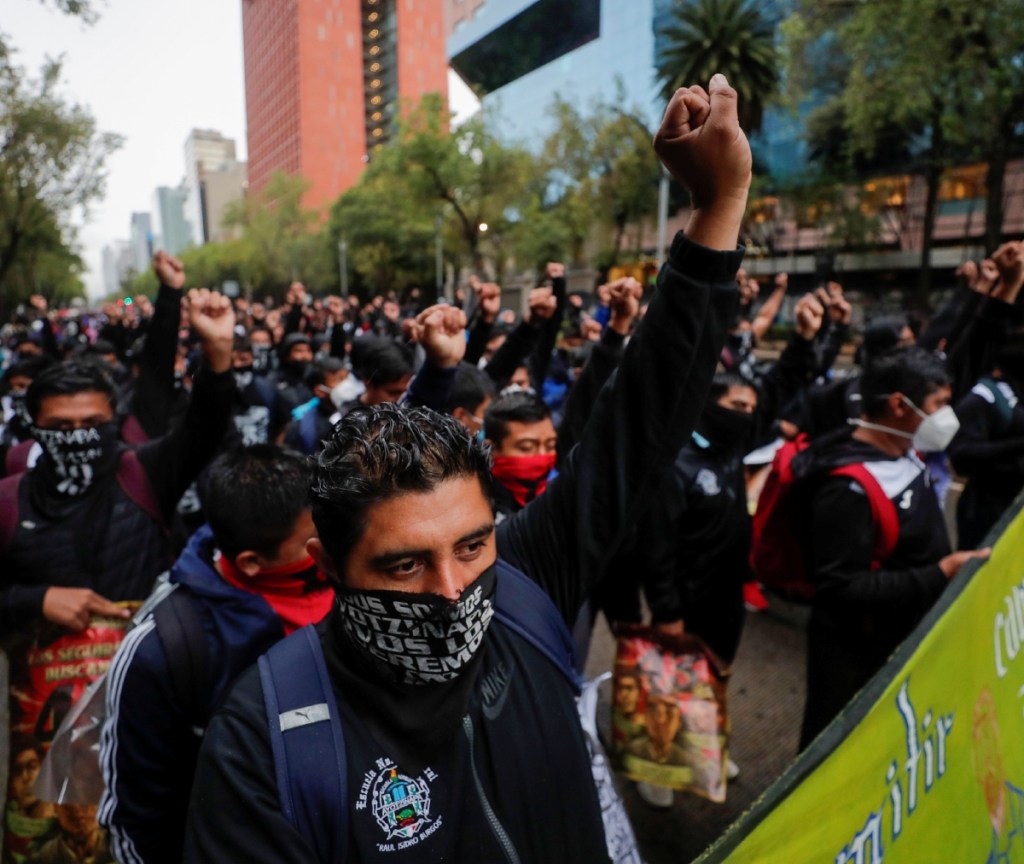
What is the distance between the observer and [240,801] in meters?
1.04

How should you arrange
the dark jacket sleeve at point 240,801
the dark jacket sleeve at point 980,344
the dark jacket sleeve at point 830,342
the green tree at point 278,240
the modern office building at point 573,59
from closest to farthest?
the dark jacket sleeve at point 240,801, the dark jacket sleeve at point 980,344, the dark jacket sleeve at point 830,342, the modern office building at point 573,59, the green tree at point 278,240

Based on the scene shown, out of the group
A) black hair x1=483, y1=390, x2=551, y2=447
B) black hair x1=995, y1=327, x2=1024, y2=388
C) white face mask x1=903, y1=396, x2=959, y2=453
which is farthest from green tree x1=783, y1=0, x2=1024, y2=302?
black hair x1=483, y1=390, x2=551, y2=447

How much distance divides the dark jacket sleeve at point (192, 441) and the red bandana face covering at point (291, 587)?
78 cm

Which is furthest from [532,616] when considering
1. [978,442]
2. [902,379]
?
[978,442]

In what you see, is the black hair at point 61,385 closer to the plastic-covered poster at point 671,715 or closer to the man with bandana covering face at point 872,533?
the plastic-covered poster at point 671,715

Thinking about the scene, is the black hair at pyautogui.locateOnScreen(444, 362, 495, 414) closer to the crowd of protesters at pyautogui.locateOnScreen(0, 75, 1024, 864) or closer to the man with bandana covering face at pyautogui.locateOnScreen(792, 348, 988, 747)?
the crowd of protesters at pyautogui.locateOnScreen(0, 75, 1024, 864)

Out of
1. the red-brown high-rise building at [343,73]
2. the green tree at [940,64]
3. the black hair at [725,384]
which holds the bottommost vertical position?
the black hair at [725,384]

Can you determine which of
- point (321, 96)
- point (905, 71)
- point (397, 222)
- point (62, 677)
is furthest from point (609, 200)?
point (321, 96)

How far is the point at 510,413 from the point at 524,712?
1495 millimetres

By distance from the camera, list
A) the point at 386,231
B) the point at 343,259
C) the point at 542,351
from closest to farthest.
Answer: the point at 542,351 < the point at 386,231 < the point at 343,259

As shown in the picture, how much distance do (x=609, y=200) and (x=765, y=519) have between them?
110 ft

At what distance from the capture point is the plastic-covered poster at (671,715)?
2.56 m

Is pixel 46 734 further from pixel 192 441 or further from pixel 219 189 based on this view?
pixel 219 189

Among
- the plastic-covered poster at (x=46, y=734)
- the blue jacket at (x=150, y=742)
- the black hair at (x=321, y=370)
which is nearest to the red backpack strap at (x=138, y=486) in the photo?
the plastic-covered poster at (x=46, y=734)
